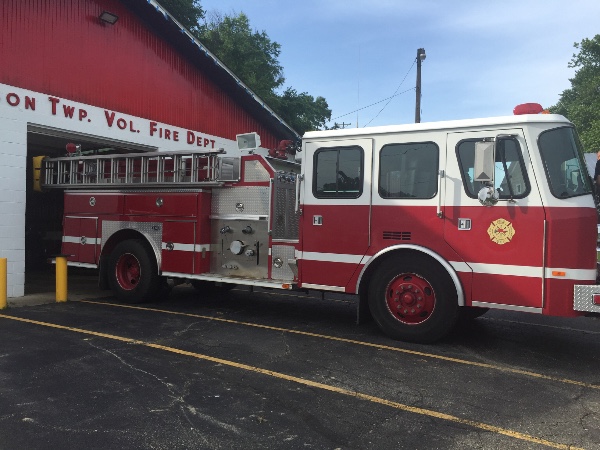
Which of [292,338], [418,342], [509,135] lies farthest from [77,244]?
[509,135]

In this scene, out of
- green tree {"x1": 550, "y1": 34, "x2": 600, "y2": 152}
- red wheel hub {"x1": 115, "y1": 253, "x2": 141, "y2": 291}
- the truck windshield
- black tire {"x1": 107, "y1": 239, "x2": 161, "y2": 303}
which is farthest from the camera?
green tree {"x1": 550, "y1": 34, "x2": 600, "y2": 152}

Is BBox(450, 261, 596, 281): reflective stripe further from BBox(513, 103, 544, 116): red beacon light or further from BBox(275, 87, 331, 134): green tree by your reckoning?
BBox(275, 87, 331, 134): green tree

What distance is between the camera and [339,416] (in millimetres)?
3875

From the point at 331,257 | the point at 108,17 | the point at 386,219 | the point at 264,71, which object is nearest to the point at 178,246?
the point at 331,257

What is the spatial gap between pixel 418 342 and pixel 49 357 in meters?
4.23

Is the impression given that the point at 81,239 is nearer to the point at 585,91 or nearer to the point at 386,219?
the point at 386,219

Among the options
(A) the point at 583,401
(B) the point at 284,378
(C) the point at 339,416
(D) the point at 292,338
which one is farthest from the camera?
(D) the point at 292,338

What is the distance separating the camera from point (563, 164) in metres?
5.38

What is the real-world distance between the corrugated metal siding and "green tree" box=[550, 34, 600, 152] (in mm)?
29139

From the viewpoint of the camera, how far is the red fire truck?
532 centimetres

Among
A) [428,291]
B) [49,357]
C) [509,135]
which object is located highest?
[509,135]

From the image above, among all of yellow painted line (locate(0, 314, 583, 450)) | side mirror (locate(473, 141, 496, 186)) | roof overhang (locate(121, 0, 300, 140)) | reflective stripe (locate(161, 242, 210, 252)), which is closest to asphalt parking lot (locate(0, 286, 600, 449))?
yellow painted line (locate(0, 314, 583, 450))

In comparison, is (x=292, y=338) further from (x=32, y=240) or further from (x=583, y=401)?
(x=32, y=240)

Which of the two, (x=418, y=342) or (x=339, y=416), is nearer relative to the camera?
(x=339, y=416)
